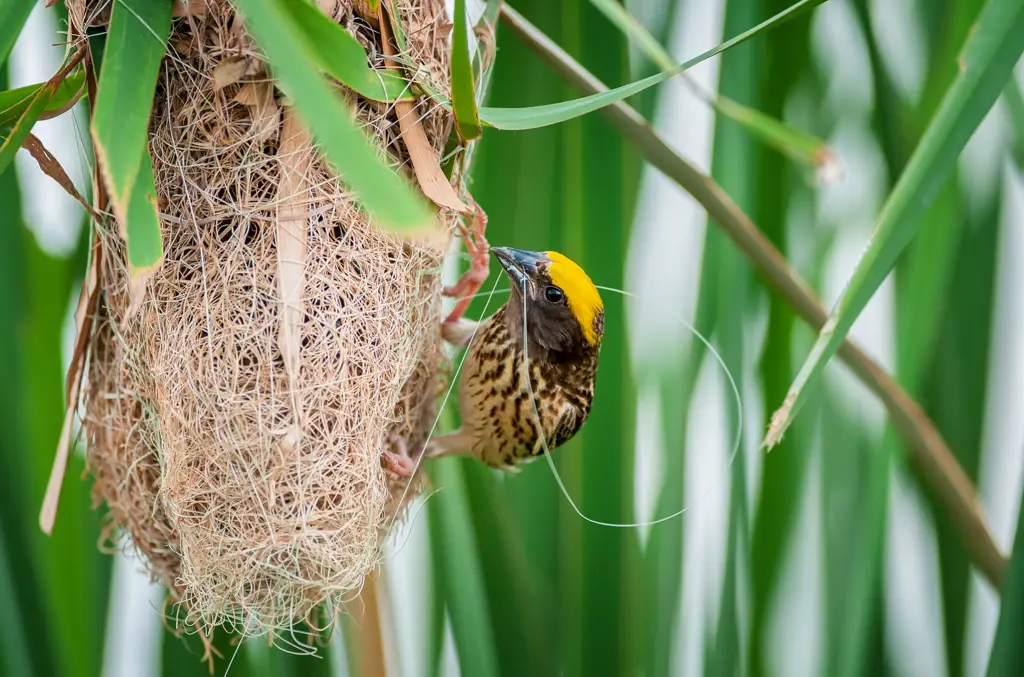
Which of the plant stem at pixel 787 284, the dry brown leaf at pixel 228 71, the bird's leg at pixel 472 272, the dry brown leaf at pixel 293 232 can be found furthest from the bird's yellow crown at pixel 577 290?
the dry brown leaf at pixel 228 71

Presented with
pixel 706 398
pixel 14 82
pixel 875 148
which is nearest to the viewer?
pixel 14 82

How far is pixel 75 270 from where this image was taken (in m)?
1.79

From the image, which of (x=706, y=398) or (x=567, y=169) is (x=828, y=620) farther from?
(x=567, y=169)

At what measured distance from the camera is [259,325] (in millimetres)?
1216

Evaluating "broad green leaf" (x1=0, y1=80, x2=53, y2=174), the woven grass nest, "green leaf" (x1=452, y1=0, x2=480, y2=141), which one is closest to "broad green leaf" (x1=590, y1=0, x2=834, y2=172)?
the woven grass nest

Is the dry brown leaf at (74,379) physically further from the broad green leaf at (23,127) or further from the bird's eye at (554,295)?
the bird's eye at (554,295)

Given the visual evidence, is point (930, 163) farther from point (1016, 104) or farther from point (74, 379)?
point (74, 379)

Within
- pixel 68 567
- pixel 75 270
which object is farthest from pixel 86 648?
pixel 75 270

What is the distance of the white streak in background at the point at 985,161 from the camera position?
201 centimetres

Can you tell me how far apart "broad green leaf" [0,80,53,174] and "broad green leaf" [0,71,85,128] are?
20 mm

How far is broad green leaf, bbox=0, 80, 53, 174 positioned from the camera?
3.38 ft

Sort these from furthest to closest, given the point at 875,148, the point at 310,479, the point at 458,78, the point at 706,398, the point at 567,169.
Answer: the point at 875,148, the point at 706,398, the point at 567,169, the point at 310,479, the point at 458,78

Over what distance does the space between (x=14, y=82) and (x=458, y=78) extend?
1076 millimetres

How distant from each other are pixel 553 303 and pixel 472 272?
0.62ft
